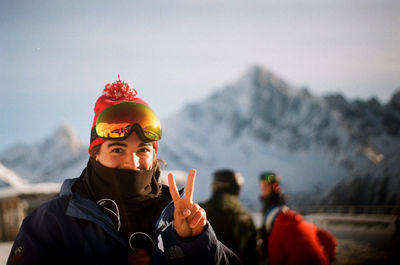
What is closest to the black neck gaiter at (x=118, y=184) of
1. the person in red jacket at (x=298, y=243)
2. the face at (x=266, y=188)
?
the person in red jacket at (x=298, y=243)

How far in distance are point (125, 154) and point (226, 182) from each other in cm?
210

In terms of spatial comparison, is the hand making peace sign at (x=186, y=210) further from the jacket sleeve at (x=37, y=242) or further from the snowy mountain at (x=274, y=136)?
the snowy mountain at (x=274, y=136)

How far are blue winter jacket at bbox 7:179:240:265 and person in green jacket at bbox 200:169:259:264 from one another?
1.89 meters

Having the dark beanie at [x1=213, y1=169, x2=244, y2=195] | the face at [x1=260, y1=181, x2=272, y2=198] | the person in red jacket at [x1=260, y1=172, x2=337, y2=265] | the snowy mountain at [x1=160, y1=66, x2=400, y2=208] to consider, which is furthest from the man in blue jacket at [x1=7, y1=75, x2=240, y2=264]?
the snowy mountain at [x1=160, y1=66, x2=400, y2=208]

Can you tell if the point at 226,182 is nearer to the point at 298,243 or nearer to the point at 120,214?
the point at 298,243

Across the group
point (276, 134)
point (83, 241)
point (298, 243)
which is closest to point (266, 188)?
point (298, 243)

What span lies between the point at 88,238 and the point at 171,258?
0.45m

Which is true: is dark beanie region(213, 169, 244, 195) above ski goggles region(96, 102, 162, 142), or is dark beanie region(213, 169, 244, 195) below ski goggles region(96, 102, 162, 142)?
below

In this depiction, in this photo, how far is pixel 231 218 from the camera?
3764 millimetres

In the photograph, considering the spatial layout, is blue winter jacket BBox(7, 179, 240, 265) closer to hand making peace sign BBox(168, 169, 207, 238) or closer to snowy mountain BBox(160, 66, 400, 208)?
hand making peace sign BBox(168, 169, 207, 238)

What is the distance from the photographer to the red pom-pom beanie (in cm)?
218

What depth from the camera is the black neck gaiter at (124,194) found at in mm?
1929

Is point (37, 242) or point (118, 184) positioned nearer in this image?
point (37, 242)

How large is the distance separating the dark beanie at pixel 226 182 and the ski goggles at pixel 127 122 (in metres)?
1.96
